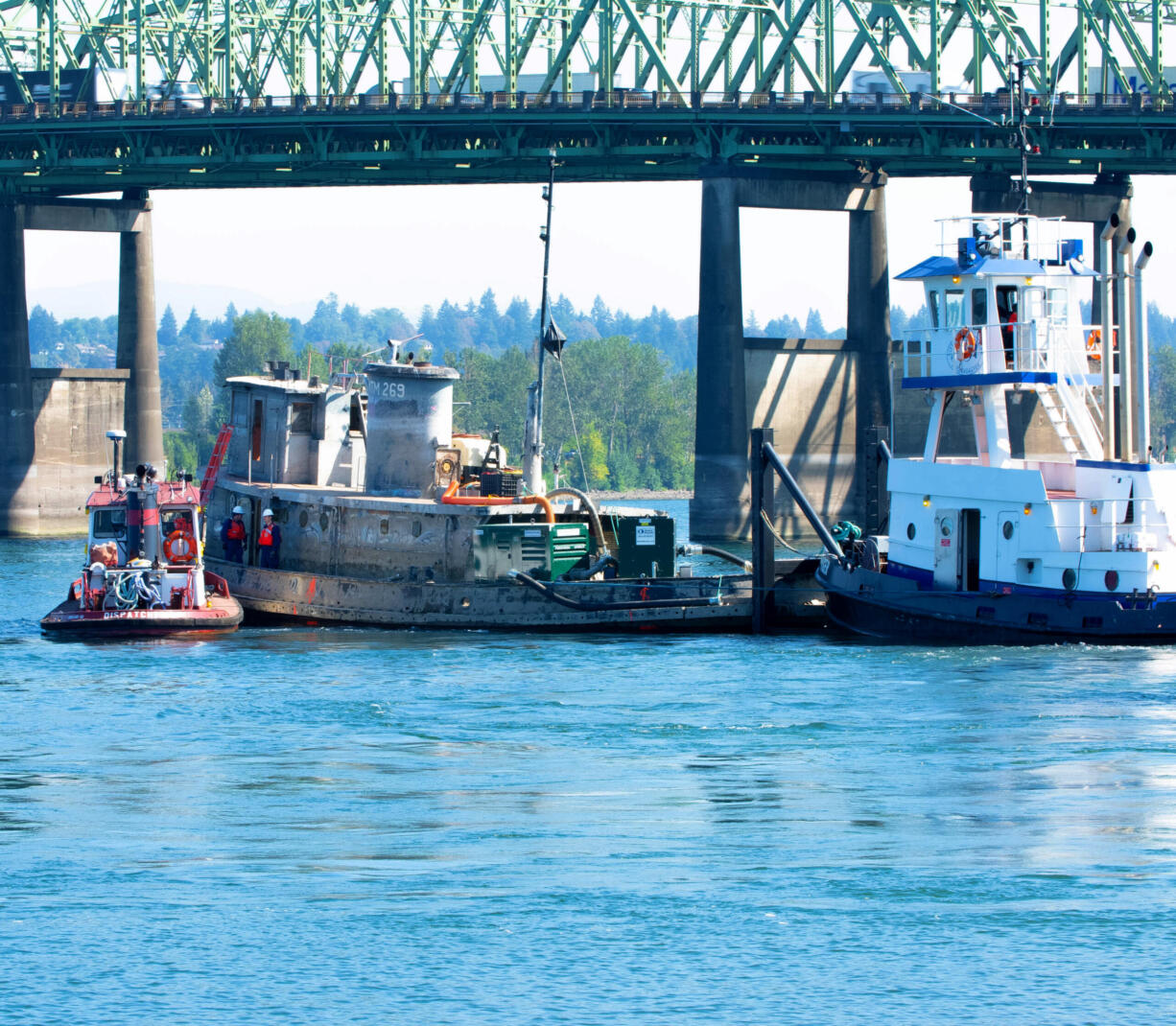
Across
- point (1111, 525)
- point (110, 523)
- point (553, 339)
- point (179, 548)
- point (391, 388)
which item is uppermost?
point (553, 339)

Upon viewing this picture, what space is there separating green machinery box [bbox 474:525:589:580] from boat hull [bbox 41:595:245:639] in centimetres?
540

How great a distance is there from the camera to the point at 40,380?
90125mm

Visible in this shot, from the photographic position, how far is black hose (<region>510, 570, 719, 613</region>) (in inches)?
1556

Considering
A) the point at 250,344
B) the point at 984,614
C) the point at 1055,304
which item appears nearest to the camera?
the point at 984,614

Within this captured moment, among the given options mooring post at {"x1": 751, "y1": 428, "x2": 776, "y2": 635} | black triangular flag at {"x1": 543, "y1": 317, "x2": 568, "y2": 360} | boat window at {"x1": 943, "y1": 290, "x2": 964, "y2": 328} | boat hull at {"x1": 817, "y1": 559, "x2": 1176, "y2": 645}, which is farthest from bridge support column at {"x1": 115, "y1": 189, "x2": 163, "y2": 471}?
boat window at {"x1": 943, "y1": 290, "x2": 964, "y2": 328}

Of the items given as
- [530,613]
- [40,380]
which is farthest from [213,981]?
[40,380]

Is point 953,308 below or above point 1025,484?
above

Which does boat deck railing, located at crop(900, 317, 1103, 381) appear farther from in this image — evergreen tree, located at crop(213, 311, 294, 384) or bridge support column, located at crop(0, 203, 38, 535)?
evergreen tree, located at crop(213, 311, 294, 384)

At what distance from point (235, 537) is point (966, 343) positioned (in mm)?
17186

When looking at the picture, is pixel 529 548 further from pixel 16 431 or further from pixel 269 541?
pixel 16 431

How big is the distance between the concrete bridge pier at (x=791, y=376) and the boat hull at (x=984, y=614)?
41.9 metres

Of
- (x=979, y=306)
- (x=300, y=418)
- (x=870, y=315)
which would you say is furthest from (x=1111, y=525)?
(x=870, y=315)

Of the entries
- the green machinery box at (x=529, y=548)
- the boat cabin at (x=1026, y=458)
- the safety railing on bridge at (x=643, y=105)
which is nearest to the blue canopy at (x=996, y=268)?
the boat cabin at (x=1026, y=458)

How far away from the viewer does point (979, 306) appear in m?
38.0
